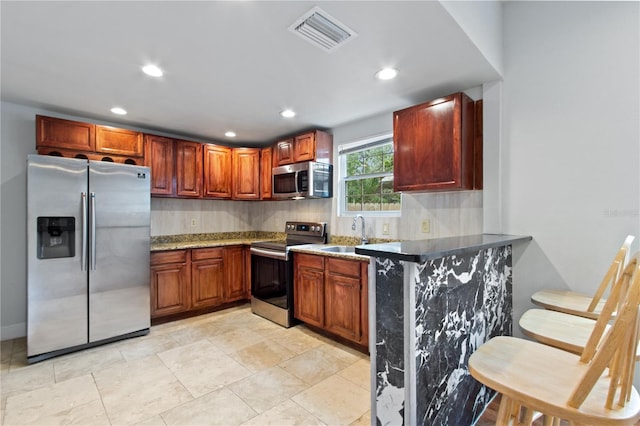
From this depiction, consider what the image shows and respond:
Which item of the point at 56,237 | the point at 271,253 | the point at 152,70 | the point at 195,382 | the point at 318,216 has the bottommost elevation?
the point at 195,382

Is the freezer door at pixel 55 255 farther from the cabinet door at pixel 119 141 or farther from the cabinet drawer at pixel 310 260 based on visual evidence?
the cabinet drawer at pixel 310 260

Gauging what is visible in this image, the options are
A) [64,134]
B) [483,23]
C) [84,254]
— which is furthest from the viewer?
[64,134]

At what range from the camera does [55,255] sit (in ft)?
8.77

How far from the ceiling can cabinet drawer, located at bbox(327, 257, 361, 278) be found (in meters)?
1.51

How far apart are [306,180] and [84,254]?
2.28 m

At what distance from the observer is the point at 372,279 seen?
141 cm

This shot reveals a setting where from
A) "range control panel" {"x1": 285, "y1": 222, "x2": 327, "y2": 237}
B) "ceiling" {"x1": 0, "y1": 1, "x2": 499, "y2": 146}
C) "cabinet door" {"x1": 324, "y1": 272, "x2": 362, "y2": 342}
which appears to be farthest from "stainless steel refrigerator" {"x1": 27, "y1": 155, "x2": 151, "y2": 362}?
"cabinet door" {"x1": 324, "y1": 272, "x2": 362, "y2": 342}

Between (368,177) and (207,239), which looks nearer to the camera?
(368,177)

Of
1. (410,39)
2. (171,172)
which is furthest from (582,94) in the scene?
(171,172)

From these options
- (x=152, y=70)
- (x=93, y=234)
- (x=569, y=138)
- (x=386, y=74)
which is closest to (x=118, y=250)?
(x=93, y=234)

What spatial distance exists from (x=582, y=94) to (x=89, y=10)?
300 cm

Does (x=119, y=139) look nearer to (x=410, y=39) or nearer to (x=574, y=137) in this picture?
(x=410, y=39)

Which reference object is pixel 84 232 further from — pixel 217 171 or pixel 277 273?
pixel 277 273

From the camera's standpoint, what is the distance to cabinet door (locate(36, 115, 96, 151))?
2.92 metres
